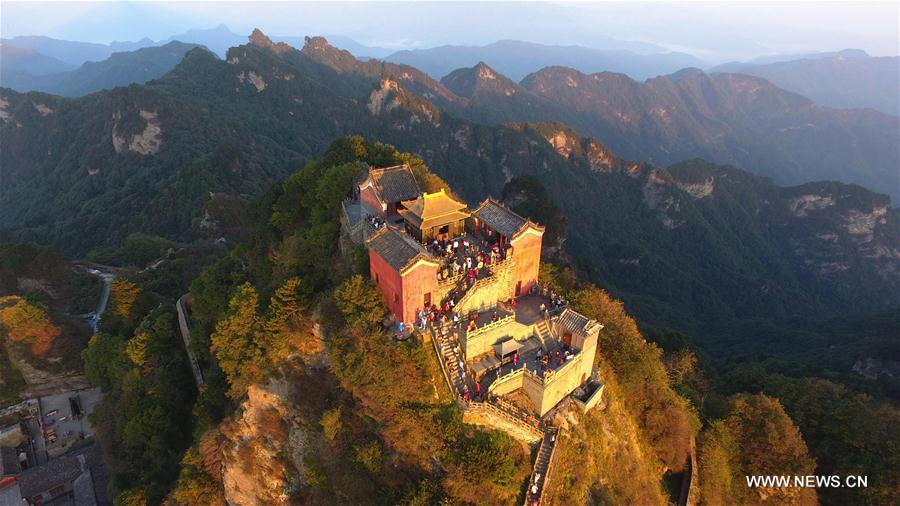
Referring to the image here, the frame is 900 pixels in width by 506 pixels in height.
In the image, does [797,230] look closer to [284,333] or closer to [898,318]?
[898,318]

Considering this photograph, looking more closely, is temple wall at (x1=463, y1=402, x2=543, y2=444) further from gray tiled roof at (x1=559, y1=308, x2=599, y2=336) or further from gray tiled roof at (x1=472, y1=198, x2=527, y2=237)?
gray tiled roof at (x1=472, y1=198, x2=527, y2=237)

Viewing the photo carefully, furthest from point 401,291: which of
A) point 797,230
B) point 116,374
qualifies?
point 797,230

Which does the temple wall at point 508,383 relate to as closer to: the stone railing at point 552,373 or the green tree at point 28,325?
the stone railing at point 552,373

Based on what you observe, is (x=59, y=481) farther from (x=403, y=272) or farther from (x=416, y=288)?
(x=403, y=272)

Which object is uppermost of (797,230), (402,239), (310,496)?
(402,239)

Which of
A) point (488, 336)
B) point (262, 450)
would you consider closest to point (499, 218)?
point (488, 336)

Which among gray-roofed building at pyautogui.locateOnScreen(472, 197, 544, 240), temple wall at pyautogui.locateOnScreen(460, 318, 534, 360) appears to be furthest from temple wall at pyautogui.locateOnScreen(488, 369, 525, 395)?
gray-roofed building at pyautogui.locateOnScreen(472, 197, 544, 240)

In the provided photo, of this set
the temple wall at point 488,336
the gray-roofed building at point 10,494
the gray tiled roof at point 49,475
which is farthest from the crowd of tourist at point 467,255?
the gray-roofed building at point 10,494
